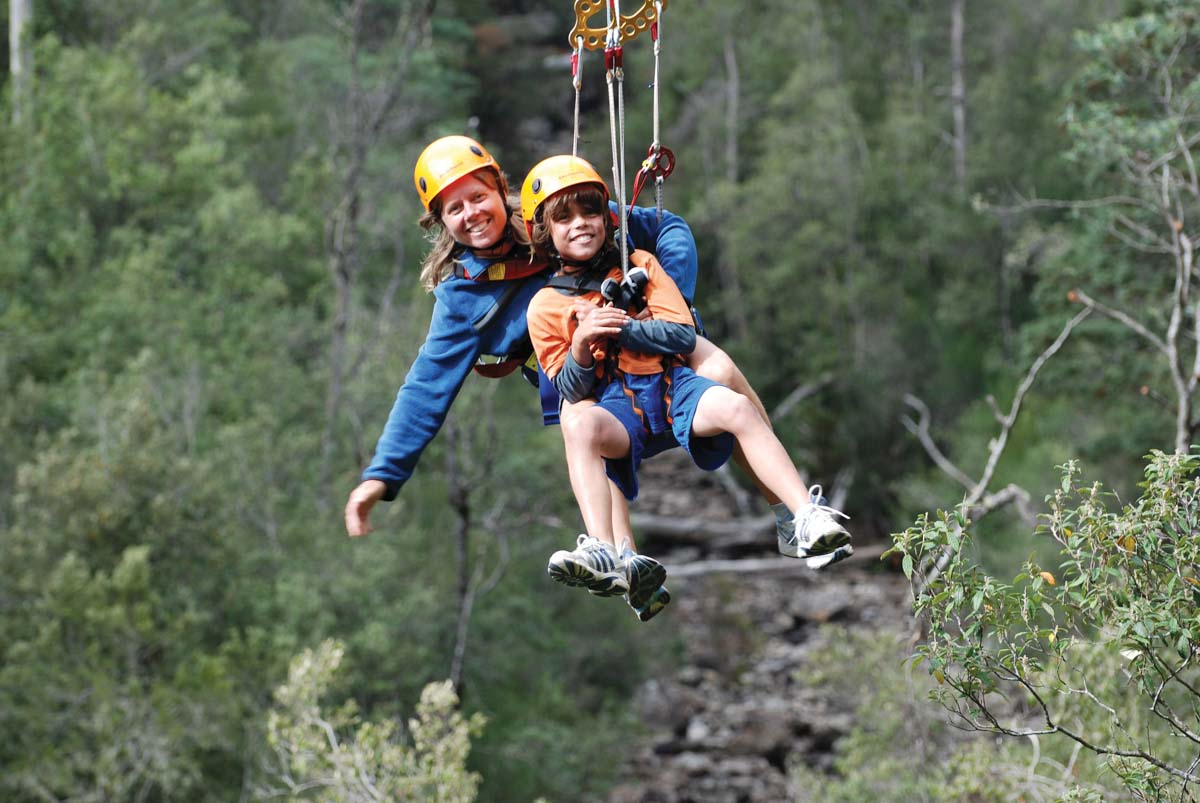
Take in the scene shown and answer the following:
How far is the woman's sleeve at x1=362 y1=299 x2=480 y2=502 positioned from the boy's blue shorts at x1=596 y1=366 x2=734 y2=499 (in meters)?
0.57

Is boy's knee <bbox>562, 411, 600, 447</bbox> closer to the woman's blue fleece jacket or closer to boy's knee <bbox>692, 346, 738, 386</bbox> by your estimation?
boy's knee <bbox>692, 346, 738, 386</bbox>

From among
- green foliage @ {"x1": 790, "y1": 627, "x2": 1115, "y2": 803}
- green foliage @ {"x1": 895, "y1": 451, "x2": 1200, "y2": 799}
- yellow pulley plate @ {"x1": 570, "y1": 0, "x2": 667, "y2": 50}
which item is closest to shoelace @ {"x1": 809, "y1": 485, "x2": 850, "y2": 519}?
green foliage @ {"x1": 895, "y1": 451, "x2": 1200, "y2": 799}

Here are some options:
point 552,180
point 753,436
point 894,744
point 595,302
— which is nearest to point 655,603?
point 753,436

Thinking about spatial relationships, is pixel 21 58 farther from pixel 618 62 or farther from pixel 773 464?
pixel 773 464

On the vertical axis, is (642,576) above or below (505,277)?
below

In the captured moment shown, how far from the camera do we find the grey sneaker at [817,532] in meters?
4.11

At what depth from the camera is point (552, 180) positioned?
15.0 feet

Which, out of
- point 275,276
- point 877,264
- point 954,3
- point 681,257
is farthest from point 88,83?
point 681,257

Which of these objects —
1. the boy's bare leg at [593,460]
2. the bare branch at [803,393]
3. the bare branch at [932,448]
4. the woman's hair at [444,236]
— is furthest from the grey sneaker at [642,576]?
the bare branch at [803,393]

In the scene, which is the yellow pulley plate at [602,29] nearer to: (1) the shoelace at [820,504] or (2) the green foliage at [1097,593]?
(1) the shoelace at [820,504]

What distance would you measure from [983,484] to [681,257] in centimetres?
559

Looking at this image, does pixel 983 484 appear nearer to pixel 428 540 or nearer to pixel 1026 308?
pixel 428 540

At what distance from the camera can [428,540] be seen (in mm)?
23672

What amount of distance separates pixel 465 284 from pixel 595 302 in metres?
0.54
